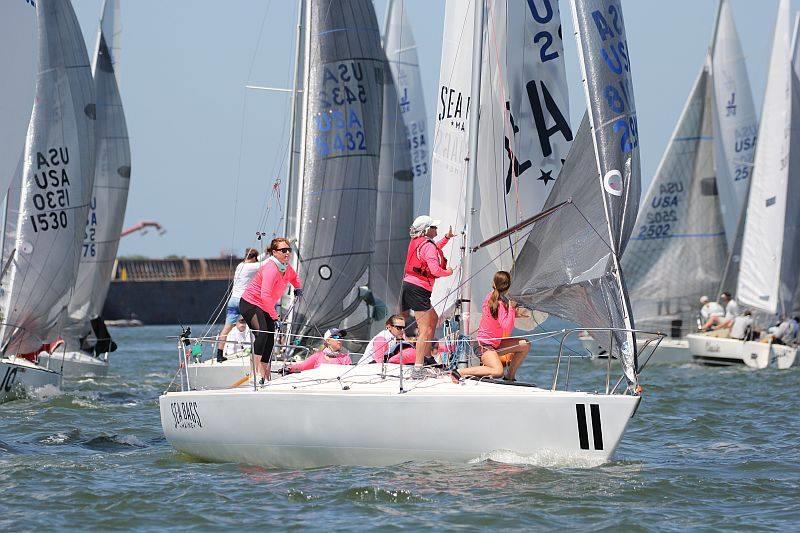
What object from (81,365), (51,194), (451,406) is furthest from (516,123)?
(81,365)

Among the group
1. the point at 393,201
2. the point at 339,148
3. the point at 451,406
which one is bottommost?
the point at 451,406

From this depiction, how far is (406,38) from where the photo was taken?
1099 inches

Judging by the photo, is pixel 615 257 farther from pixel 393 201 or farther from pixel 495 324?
pixel 393 201

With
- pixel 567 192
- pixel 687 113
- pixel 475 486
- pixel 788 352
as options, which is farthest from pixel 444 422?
pixel 687 113

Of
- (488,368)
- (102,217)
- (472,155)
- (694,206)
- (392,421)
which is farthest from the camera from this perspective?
(694,206)

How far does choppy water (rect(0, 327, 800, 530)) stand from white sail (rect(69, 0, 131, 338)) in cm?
1015

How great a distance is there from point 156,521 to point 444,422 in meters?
2.09

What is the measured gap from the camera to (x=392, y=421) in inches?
369

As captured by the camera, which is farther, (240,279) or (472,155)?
(240,279)

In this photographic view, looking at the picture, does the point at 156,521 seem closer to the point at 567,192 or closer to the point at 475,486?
the point at 475,486

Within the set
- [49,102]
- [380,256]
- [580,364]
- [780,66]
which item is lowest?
[580,364]

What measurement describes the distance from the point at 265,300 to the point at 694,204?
18.9 metres

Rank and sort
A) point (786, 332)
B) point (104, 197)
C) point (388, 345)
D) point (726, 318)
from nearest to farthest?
point (388, 345) → point (104, 197) → point (786, 332) → point (726, 318)

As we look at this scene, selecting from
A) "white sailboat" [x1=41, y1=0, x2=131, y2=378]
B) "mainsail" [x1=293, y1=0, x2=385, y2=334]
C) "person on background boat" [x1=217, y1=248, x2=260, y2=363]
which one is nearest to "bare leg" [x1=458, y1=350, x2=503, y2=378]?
"person on background boat" [x1=217, y1=248, x2=260, y2=363]
